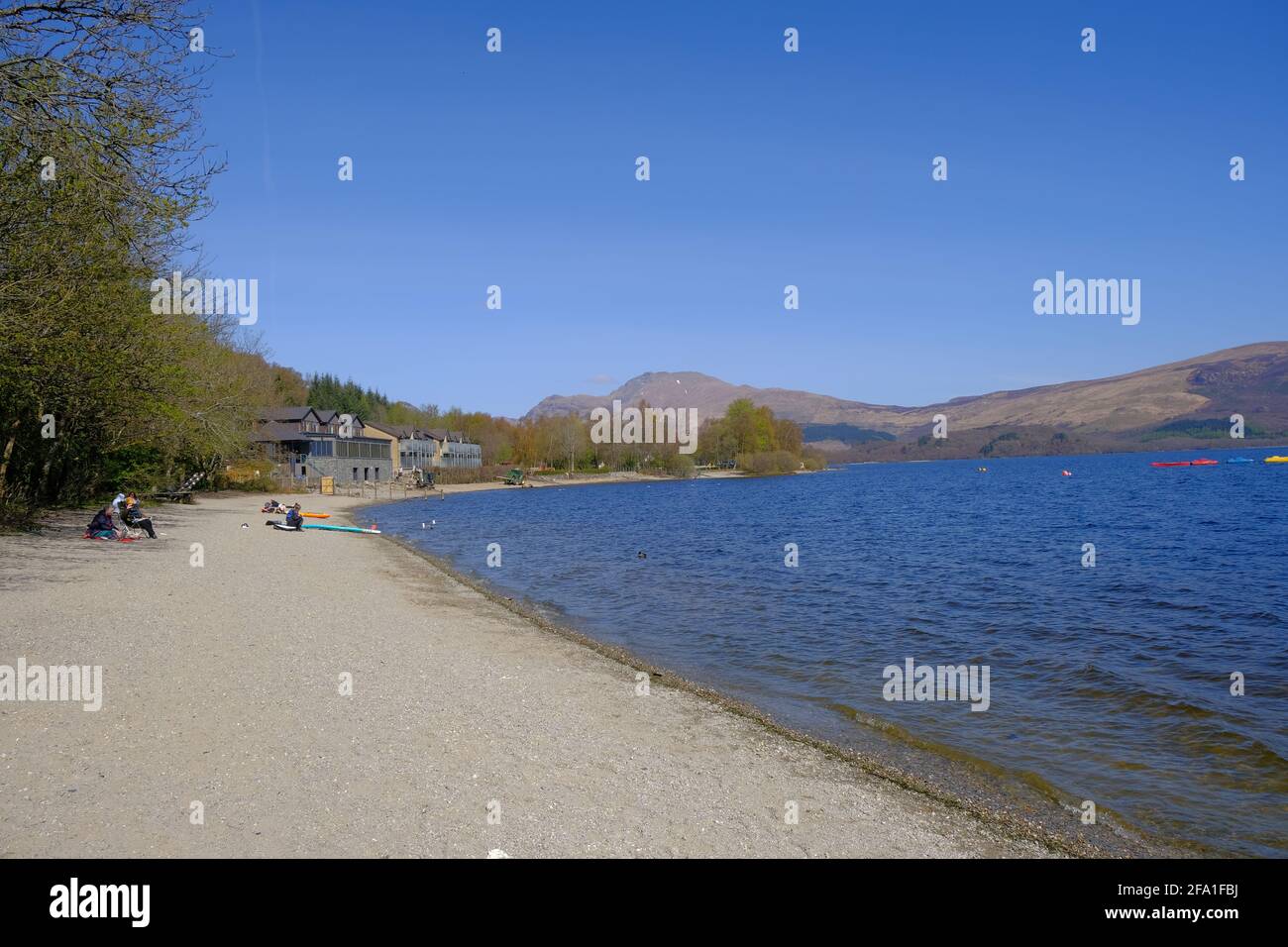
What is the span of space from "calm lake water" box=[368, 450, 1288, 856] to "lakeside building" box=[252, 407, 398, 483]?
47.5m

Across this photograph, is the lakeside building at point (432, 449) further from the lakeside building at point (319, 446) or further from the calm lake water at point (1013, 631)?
the calm lake water at point (1013, 631)

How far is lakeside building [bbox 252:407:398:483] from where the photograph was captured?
88.6 m

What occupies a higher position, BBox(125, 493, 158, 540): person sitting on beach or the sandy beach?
BBox(125, 493, 158, 540): person sitting on beach

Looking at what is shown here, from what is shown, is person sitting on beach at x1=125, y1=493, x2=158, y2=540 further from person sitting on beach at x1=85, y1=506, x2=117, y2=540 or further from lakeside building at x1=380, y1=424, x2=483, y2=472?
lakeside building at x1=380, y1=424, x2=483, y2=472

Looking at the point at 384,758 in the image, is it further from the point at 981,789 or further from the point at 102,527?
the point at 102,527

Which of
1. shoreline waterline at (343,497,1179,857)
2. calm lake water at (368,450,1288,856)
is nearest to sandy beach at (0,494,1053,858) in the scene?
shoreline waterline at (343,497,1179,857)

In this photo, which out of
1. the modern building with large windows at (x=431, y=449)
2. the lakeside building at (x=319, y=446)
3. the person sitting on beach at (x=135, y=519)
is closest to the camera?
the person sitting on beach at (x=135, y=519)

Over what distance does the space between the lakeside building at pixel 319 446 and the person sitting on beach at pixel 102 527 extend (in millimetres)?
57633

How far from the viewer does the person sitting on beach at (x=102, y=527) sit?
24688 millimetres

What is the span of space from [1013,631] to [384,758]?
15.7 metres

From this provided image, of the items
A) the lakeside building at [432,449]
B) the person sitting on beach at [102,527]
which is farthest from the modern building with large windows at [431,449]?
the person sitting on beach at [102,527]
